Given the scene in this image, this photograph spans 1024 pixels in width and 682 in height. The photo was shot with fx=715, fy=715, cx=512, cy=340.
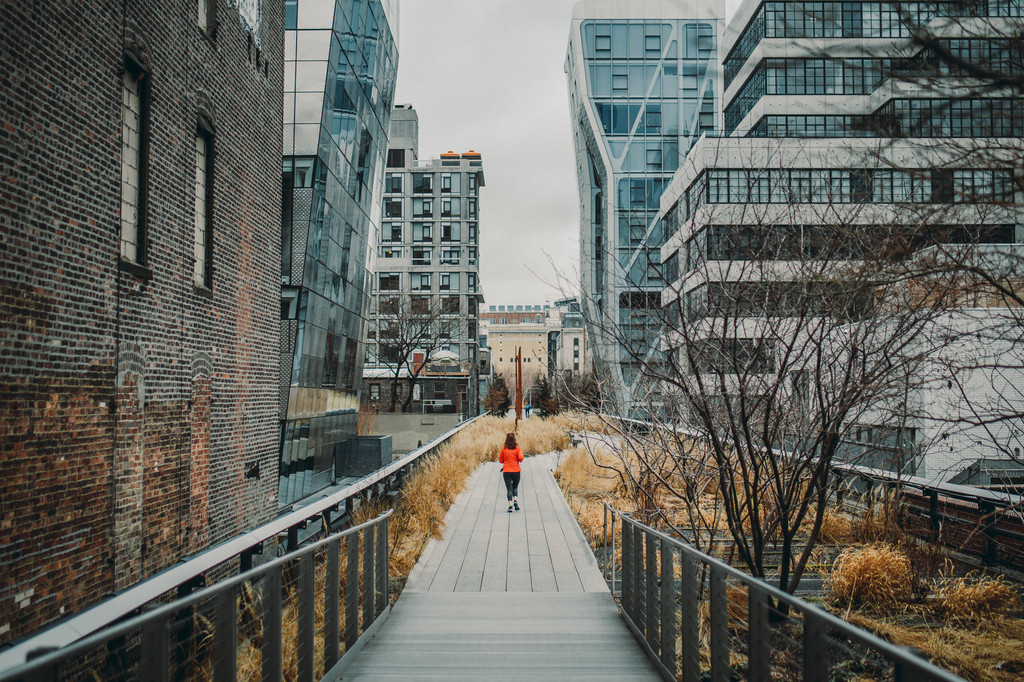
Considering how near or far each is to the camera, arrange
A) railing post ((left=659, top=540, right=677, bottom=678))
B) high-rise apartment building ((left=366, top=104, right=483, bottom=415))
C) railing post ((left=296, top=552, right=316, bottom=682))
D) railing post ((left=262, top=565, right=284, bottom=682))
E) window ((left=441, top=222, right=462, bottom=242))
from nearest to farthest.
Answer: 1. railing post ((left=262, top=565, right=284, bottom=682))
2. railing post ((left=296, top=552, right=316, bottom=682))
3. railing post ((left=659, top=540, right=677, bottom=678))
4. high-rise apartment building ((left=366, top=104, right=483, bottom=415))
5. window ((left=441, top=222, right=462, bottom=242))

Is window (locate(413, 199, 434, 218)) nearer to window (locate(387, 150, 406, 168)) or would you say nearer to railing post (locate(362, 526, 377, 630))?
window (locate(387, 150, 406, 168))

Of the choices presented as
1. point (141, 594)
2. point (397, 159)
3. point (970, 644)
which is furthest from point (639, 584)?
point (397, 159)

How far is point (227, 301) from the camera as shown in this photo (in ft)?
38.5

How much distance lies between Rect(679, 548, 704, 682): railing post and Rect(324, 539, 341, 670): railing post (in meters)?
2.30

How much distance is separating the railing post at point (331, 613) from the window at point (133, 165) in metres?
5.64

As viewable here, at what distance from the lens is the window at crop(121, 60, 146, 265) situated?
29.0ft

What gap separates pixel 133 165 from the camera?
9.06 meters

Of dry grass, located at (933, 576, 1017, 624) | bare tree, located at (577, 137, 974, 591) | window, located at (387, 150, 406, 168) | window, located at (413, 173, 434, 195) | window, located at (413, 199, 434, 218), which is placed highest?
window, located at (387, 150, 406, 168)

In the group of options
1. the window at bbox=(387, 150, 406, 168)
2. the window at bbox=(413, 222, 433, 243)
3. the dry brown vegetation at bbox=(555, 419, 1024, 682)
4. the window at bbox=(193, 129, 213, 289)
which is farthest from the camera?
the window at bbox=(387, 150, 406, 168)

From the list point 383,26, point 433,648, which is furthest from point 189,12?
point 383,26

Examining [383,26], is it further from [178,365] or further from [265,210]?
[178,365]

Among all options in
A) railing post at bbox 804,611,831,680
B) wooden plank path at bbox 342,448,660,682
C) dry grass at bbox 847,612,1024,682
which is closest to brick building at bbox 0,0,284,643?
wooden plank path at bbox 342,448,660,682

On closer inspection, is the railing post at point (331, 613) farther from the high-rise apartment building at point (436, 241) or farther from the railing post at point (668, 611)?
the high-rise apartment building at point (436, 241)

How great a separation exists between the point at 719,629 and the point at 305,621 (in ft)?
8.19
